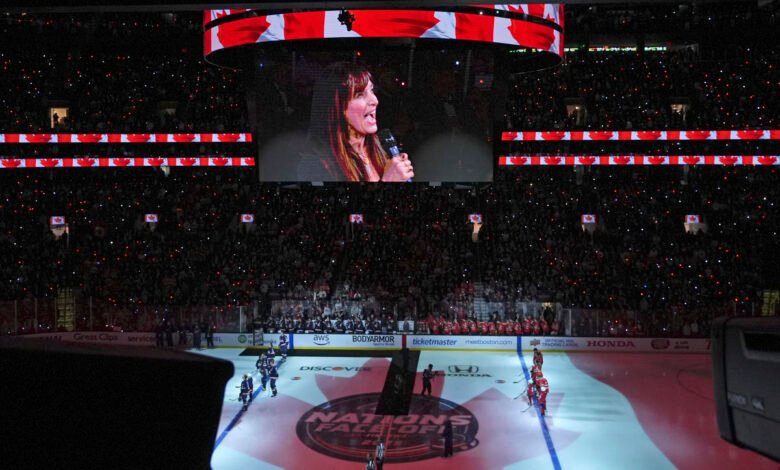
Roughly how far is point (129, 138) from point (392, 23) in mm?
15852

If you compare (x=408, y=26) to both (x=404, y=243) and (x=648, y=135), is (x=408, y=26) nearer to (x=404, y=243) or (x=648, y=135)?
(x=404, y=243)

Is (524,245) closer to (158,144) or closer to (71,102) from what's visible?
(158,144)

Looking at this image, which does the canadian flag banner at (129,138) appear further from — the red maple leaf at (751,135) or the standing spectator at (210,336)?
the red maple leaf at (751,135)

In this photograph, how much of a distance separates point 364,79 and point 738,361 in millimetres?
19553

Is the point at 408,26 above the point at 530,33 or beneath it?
beneath

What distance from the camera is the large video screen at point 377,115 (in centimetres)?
2072

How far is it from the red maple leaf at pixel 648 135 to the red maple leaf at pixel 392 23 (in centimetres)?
1383

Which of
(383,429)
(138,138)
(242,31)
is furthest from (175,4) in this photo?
(138,138)

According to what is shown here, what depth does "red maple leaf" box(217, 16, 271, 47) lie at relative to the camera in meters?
18.5

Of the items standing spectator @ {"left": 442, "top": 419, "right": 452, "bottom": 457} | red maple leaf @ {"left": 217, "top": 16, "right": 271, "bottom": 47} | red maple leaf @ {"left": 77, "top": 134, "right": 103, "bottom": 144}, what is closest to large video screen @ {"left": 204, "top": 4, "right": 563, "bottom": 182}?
red maple leaf @ {"left": 217, "top": 16, "right": 271, "bottom": 47}

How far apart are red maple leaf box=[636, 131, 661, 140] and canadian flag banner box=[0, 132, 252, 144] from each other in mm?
16229

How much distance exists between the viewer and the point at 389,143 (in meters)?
21.2

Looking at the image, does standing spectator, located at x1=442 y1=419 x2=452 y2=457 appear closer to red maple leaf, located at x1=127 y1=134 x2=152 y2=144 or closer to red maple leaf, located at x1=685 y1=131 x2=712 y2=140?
red maple leaf, located at x1=685 y1=131 x2=712 y2=140

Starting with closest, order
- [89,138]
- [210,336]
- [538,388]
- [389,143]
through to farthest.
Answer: [538,388]
[389,143]
[210,336]
[89,138]
